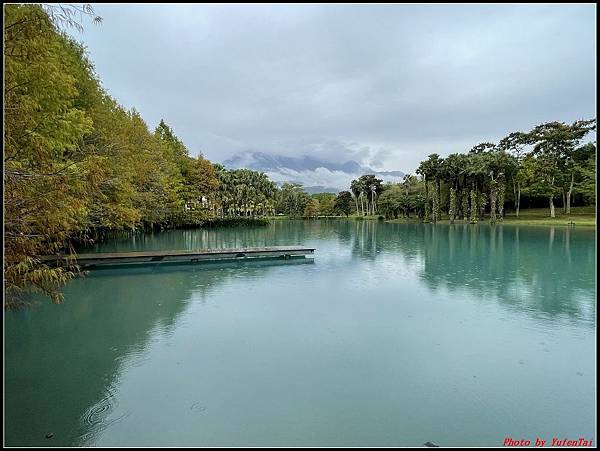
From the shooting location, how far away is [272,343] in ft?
17.9

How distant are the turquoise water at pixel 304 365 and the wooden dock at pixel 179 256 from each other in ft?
9.67

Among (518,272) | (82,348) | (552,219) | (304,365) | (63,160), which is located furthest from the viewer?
(552,219)

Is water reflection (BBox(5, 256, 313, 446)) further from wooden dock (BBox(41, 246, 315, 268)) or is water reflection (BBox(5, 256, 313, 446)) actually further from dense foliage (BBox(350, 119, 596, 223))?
dense foliage (BBox(350, 119, 596, 223))

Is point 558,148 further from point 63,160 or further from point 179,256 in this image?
point 63,160

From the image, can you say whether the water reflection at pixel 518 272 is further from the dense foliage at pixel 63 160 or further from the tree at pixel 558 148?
the tree at pixel 558 148

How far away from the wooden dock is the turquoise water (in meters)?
2.95

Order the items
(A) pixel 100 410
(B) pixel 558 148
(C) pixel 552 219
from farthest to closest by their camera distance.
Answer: (B) pixel 558 148
(C) pixel 552 219
(A) pixel 100 410

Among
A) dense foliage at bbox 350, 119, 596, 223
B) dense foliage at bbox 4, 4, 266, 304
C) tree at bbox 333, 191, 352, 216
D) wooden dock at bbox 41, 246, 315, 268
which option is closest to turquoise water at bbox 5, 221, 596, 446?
dense foliage at bbox 4, 4, 266, 304

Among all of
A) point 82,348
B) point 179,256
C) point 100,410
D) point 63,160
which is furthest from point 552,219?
point 100,410

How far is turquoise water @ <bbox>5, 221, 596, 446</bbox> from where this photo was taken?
131 inches

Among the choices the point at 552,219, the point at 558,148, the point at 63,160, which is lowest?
the point at 552,219

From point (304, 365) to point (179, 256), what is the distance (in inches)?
384

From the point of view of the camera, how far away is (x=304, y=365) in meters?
4.66

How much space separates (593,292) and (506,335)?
4.59m
